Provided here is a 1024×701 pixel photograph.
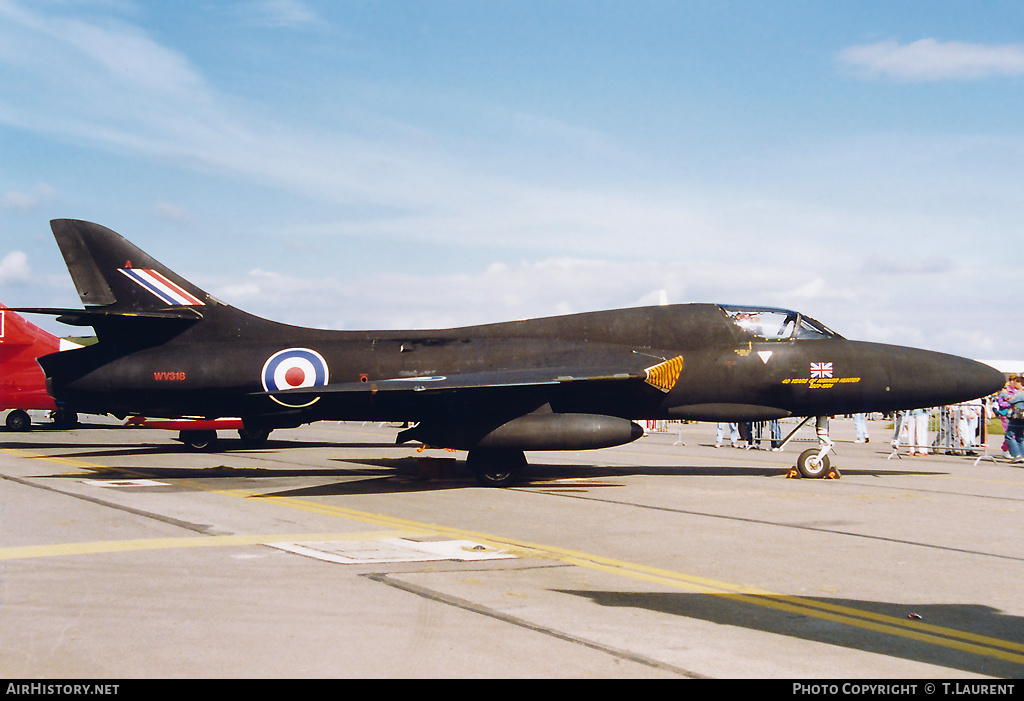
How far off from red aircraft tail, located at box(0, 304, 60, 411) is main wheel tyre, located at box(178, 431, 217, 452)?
939 cm

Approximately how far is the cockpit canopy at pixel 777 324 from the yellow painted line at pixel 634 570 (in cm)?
763

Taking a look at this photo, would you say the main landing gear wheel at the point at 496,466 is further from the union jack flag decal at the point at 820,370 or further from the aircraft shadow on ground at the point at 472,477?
the union jack flag decal at the point at 820,370

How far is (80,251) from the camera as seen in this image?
16078mm

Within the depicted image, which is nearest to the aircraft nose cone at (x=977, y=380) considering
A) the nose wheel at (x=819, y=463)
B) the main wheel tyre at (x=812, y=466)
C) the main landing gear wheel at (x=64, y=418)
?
the nose wheel at (x=819, y=463)

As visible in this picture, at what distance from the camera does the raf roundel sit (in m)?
15.0

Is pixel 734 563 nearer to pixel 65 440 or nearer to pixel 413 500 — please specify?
pixel 413 500

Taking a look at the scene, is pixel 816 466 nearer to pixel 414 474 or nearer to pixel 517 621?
pixel 414 474

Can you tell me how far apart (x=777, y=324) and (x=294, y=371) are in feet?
28.9

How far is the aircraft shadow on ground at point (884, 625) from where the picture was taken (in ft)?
16.5

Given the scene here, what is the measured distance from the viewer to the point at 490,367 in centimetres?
1489

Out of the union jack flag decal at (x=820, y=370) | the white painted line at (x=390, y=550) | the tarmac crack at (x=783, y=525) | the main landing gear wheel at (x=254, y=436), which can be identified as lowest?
the white painted line at (x=390, y=550)

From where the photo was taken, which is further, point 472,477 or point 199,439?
point 199,439

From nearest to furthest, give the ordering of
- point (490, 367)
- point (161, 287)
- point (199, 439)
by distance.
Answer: point (490, 367) < point (161, 287) < point (199, 439)

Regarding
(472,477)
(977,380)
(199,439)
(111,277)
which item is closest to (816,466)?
(977,380)
